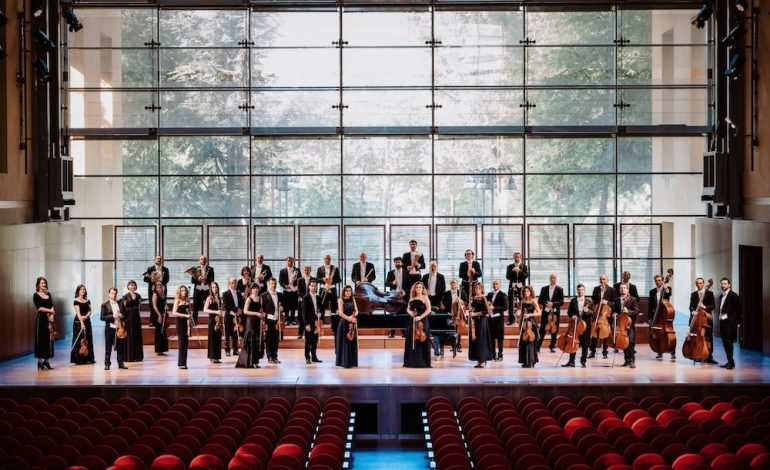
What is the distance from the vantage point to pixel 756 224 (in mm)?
19672

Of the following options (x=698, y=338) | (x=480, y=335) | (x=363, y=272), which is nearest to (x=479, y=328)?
(x=480, y=335)

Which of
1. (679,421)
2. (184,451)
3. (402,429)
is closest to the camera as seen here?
(184,451)

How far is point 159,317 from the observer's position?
19.4m

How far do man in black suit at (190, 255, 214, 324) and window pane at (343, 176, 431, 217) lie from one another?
349cm

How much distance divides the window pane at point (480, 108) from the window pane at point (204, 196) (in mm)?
4115

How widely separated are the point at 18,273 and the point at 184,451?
9.52 metres

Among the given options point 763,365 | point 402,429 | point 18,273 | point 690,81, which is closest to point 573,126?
point 690,81

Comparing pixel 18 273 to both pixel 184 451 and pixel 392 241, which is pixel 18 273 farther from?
pixel 184 451

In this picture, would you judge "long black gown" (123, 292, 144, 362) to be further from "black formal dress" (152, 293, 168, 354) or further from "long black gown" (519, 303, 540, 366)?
"long black gown" (519, 303, 540, 366)

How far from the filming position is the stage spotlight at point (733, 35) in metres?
20.1

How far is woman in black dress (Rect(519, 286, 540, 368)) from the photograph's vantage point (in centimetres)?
1778

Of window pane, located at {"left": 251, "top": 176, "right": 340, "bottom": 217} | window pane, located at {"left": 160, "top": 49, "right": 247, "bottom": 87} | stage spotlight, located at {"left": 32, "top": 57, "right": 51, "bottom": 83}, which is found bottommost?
window pane, located at {"left": 251, "top": 176, "right": 340, "bottom": 217}

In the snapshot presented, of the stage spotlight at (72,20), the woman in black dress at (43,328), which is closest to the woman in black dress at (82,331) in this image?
the woman in black dress at (43,328)

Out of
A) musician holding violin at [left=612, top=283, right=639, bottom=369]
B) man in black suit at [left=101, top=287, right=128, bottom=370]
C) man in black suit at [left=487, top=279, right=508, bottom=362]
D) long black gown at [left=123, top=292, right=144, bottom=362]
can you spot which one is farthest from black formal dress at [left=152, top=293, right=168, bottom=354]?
musician holding violin at [left=612, top=283, right=639, bottom=369]
